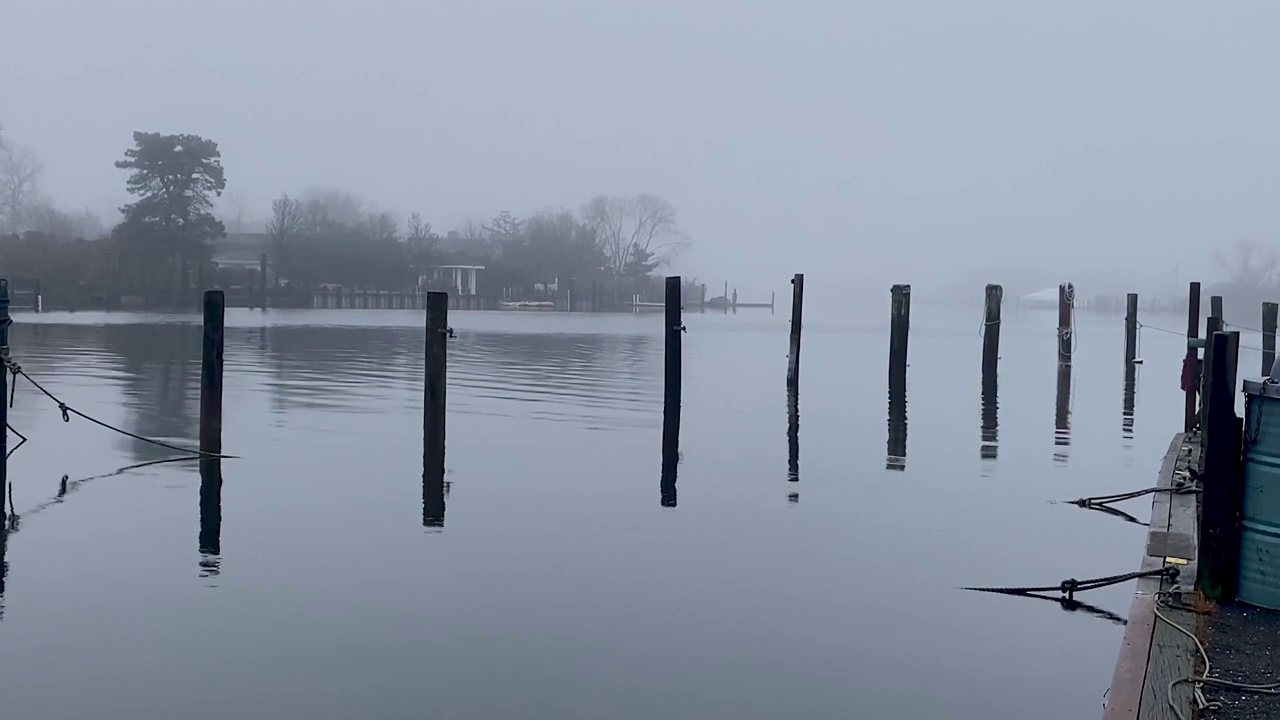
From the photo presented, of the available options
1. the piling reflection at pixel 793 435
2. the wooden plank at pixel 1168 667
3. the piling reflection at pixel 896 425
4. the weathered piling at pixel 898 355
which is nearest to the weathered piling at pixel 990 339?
the weathered piling at pixel 898 355

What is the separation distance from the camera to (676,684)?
8531mm

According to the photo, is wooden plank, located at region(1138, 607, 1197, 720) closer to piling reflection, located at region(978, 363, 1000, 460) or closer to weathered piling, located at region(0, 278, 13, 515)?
weathered piling, located at region(0, 278, 13, 515)

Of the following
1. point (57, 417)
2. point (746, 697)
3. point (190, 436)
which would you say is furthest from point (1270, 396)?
point (57, 417)

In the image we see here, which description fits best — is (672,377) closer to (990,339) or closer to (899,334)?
(899,334)

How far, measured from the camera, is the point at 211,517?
1361 cm

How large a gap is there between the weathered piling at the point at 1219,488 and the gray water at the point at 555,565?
1.04 m

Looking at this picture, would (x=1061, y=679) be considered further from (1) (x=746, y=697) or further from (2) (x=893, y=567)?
(2) (x=893, y=567)

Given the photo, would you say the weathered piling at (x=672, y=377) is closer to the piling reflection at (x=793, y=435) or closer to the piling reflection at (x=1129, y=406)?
the piling reflection at (x=793, y=435)

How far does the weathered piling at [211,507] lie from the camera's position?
12.3 metres

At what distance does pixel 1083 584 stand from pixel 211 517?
8.62 m

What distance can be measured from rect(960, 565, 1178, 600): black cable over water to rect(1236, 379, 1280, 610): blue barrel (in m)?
0.86

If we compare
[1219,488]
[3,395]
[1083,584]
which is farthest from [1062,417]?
[3,395]

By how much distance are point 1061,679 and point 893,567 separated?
336cm


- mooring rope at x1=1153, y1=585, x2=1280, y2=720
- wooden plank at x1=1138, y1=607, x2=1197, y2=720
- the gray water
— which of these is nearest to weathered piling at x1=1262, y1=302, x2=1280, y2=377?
the gray water
